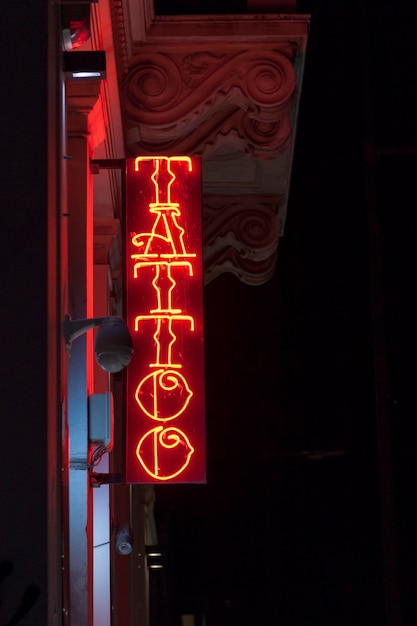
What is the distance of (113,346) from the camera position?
5.77 metres

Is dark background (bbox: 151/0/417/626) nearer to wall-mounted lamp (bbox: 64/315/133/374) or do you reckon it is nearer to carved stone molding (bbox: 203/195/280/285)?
carved stone molding (bbox: 203/195/280/285)

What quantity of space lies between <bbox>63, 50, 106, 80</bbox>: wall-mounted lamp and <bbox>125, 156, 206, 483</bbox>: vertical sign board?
5.69 feet

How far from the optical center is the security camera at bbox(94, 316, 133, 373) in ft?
18.9

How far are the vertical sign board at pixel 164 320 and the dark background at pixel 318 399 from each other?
9083mm

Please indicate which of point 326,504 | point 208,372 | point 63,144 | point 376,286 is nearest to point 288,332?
point 208,372

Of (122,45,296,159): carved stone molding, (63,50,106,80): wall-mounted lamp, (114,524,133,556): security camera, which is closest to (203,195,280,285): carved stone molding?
(122,45,296,159): carved stone molding

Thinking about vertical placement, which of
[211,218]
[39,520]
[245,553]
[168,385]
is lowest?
[245,553]

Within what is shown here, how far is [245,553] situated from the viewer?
19.9 m

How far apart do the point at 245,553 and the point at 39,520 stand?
1548cm

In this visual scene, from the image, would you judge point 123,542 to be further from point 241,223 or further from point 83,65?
Result: point 241,223

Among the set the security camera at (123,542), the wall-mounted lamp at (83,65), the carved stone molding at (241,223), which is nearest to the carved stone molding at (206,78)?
the wall-mounted lamp at (83,65)

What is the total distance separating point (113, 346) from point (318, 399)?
47.6 feet

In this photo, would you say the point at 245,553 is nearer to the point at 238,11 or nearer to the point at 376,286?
the point at 376,286

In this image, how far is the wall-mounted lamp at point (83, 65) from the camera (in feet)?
22.3
